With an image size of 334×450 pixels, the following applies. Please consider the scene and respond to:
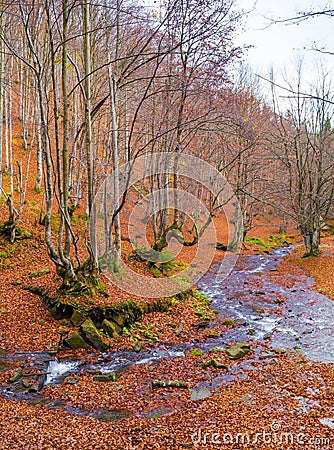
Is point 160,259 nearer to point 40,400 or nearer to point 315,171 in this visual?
point 40,400

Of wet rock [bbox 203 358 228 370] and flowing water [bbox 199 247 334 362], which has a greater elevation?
wet rock [bbox 203 358 228 370]

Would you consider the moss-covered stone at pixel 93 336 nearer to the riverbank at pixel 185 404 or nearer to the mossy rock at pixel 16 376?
the riverbank at pixel 185 404

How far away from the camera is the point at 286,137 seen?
1934 centimetres

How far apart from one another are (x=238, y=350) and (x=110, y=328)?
9.47ft

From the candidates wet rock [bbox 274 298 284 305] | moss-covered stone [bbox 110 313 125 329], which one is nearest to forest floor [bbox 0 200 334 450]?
moss-covered stone [bbox 110 313 125 329]

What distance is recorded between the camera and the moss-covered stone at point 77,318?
26.9ft

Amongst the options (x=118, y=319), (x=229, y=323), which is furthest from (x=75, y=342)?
(x=229, y=323)

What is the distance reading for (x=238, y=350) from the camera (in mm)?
7832

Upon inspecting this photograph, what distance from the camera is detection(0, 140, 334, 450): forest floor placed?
462 centimetres

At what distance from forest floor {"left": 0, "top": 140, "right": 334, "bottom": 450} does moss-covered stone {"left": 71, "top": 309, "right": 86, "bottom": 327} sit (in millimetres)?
254

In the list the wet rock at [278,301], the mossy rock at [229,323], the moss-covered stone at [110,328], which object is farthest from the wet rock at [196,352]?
the wet rock at [278,301]

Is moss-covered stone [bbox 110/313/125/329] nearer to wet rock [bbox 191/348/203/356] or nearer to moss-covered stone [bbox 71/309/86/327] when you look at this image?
moss-covered stone [bbox 71/309/86/327]

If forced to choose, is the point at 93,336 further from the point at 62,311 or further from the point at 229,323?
the point at 229,323

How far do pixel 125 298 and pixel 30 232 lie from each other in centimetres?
539
